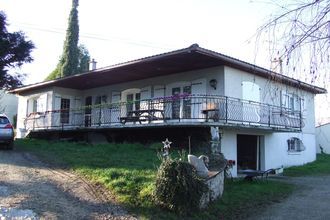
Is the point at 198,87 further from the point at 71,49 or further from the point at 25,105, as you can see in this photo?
the point at 71,49

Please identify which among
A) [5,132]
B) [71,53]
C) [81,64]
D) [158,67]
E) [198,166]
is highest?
[71,53]

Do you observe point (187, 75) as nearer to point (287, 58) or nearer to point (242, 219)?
point (242, 219)

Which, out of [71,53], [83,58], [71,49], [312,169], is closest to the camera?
[312,169]

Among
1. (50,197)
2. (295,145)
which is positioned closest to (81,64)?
(295,145)

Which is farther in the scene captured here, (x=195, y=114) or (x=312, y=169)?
(x=312, y=169)

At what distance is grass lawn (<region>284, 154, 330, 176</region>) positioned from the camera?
21.4m

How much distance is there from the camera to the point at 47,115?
25.8 metres

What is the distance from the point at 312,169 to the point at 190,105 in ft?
27.2

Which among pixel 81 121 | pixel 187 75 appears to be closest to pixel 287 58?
pixel 187 75

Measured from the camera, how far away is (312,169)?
75.0 feet

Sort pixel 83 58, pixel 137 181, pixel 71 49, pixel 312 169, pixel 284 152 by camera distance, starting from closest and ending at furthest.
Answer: pixel 137 181 < pixel 312 169 < pixel 284 152 < pixel 71 49 < pixel 83 58

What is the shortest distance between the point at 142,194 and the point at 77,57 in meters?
33.2

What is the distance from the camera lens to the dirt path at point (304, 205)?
443 inches

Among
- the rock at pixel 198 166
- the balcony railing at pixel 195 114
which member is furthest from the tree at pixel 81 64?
the rock at pixel 198 166
